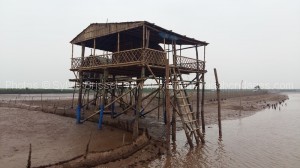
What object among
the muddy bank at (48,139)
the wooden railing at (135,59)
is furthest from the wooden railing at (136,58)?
the muddy bank at (48,139)

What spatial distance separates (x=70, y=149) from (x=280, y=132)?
646 inches

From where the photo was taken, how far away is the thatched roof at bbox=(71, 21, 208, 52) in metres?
15.8

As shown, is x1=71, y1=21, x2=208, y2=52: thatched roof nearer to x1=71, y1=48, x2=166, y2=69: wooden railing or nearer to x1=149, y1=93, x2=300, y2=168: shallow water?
x1=71, y1=48, x2=166, y2=69: wooden railing

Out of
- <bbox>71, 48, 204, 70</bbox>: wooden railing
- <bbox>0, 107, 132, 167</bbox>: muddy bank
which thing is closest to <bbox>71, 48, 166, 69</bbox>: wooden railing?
<bbox>71, 48, 204, 70</bbox>: wooden railing

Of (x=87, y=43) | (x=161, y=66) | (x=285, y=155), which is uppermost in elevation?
(x=87, y=43)

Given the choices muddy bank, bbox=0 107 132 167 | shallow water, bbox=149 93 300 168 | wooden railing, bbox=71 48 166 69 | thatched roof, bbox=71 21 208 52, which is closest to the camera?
Answer: muddy bank, bbox=0 107 132 167

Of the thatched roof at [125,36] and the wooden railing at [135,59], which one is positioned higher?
the thatched roof at [125,36]

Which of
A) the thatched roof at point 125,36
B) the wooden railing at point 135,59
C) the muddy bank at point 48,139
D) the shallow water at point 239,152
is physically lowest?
the shallow water at point 239,152

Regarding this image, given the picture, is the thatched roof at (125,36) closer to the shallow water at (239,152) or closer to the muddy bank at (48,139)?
the muddy bank at (48,139)

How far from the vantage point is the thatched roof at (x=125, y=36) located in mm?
15775

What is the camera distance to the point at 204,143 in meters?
15.3

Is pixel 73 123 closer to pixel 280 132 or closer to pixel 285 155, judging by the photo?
pixel 285 155

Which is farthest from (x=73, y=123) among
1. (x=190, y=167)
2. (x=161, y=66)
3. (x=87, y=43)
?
(x=190, y=167)

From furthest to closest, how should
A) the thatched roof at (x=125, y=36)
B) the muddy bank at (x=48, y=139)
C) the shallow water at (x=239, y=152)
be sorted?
the thatched roof at (x=125, y=36)
the shallow water at (x=239, y=152)
the muddy bank at (x=48, y=139)
